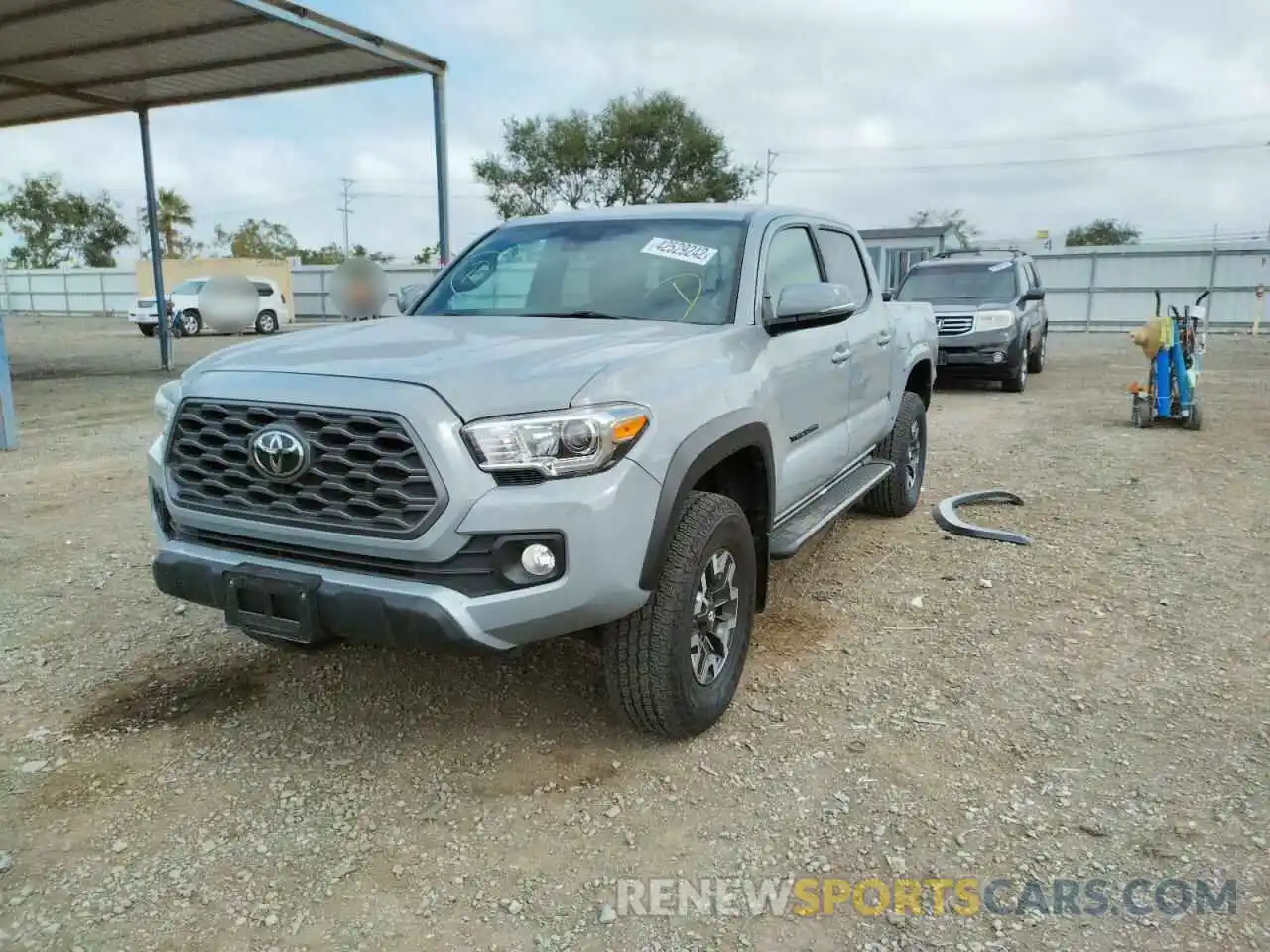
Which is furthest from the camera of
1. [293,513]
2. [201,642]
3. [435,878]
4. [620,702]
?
[201,642]

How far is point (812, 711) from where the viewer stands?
11.8 feet

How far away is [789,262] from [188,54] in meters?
11.3

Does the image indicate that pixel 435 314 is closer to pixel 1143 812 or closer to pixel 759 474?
pixel 759 474

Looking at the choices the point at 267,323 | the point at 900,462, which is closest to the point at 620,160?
the point at 267,323

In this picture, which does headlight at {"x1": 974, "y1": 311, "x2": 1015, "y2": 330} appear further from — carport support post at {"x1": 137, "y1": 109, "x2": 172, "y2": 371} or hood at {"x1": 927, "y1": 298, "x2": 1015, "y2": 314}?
carport support post at {"x1": 137, "y1": 109, "x2": 172, "y2": 371}

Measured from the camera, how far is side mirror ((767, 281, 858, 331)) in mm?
3625

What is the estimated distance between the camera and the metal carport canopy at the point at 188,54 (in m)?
10.7

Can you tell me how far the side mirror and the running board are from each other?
829 millimetres

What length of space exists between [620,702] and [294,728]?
1.24 meters

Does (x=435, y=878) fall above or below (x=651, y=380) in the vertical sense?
below

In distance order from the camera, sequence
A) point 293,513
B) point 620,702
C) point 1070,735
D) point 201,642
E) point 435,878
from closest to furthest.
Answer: point 435,878, point 293,513, point 620,702, point 1070,735, point 201,642

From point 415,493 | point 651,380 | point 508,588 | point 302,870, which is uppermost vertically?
point 651,380

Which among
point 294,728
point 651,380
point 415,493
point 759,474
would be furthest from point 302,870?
point 759,474

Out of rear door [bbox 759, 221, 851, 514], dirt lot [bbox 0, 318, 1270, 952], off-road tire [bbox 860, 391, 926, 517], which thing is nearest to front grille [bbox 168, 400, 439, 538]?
dirt lot [bbox 0, 318, 1270, 952]
